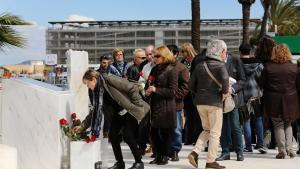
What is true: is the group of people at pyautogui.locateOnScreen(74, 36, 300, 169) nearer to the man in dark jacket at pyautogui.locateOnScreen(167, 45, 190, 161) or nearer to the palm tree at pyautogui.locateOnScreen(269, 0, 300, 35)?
the man in dark jacket at pyautogui.locateOnScreen(167, 45, 190, 161)

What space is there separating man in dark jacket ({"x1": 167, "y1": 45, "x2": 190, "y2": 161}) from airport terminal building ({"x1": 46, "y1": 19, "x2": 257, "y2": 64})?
11390 centimetres

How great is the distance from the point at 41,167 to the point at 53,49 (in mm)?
131256

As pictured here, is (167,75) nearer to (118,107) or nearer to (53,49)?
(118,107)

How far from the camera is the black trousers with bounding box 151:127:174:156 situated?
27.7 ft

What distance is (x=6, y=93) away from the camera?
7410 millimetres

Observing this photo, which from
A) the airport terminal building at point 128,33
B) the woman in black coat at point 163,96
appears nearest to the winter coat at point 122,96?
the woman in black coat at point 163,96

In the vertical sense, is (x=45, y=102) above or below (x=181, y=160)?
above

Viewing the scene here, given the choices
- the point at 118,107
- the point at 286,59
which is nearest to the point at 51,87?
the point at 118,107

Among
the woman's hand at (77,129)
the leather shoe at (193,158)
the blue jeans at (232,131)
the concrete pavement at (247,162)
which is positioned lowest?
the concrete pavement at (247,162)

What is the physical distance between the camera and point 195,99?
759 cm

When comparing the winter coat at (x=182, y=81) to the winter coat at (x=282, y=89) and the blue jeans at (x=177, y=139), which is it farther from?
the winter coat at (x=282, y=89)

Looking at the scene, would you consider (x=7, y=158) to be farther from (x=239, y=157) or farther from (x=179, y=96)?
(x=239, y=157)

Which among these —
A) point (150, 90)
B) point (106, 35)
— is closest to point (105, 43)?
point (106, 35)

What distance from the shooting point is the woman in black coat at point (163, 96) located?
8.20 metres
